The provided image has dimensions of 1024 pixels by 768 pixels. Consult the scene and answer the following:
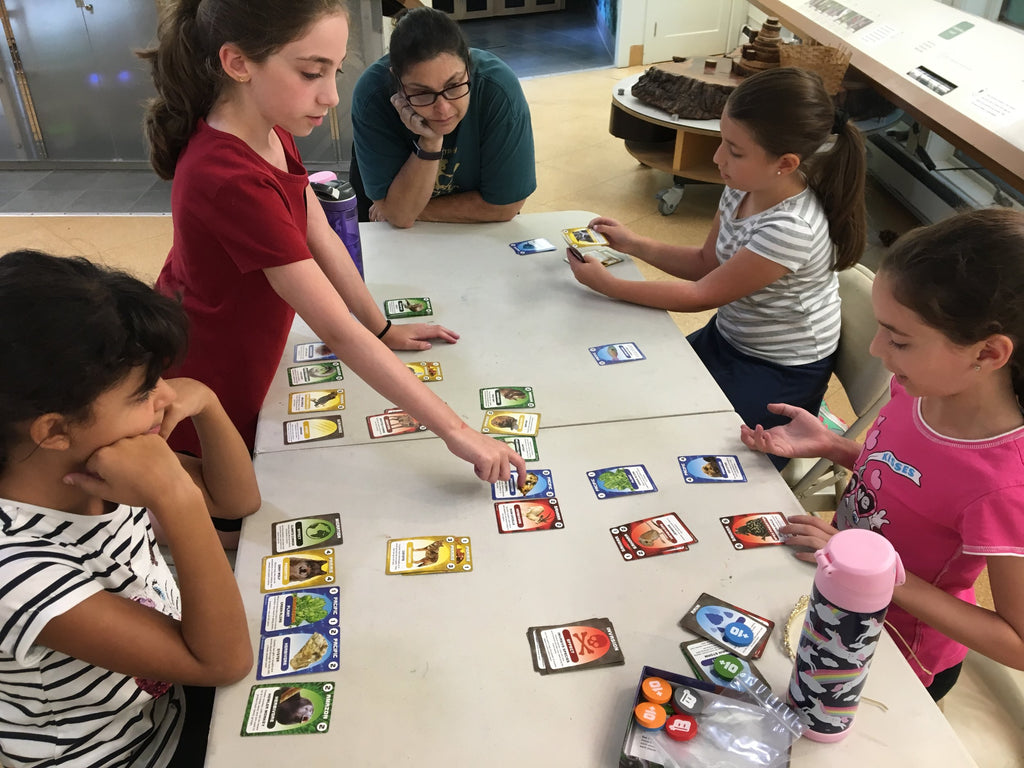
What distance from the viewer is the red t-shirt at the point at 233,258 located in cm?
130

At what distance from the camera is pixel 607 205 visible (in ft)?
14.6

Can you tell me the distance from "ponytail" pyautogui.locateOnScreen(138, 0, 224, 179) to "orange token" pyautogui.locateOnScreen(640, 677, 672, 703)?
3.77 feet

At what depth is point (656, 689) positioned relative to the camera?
3.12ft

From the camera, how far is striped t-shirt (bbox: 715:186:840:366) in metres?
1.73

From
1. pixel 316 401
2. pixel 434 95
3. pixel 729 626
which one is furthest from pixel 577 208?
pixel 729 626

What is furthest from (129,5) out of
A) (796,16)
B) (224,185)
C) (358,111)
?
(224,185)

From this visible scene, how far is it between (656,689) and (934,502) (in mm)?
538

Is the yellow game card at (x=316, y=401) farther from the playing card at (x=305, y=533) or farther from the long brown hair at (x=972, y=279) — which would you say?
the long brown hair at (x=972, y=279)

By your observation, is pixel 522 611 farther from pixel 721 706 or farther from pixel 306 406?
pixel 306 406

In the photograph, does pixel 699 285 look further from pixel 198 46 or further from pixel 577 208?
pixel 577 208

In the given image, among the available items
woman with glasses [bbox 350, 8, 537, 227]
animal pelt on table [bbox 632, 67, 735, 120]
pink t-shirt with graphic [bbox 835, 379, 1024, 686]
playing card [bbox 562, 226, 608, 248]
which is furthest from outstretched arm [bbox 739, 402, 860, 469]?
animal pelt on table [bbox 632, 67, 735, 120]

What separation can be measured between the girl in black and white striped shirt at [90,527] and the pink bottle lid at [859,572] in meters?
0.69

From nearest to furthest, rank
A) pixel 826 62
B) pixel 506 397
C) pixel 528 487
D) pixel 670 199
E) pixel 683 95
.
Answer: pixel 528 487 < pixel 506 397 < pixel 826 62 < pixel 683 95 < pixel 670 199

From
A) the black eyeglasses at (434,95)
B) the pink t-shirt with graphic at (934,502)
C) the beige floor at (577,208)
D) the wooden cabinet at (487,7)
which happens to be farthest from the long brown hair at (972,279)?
the wooden cabinet at (487,7)
